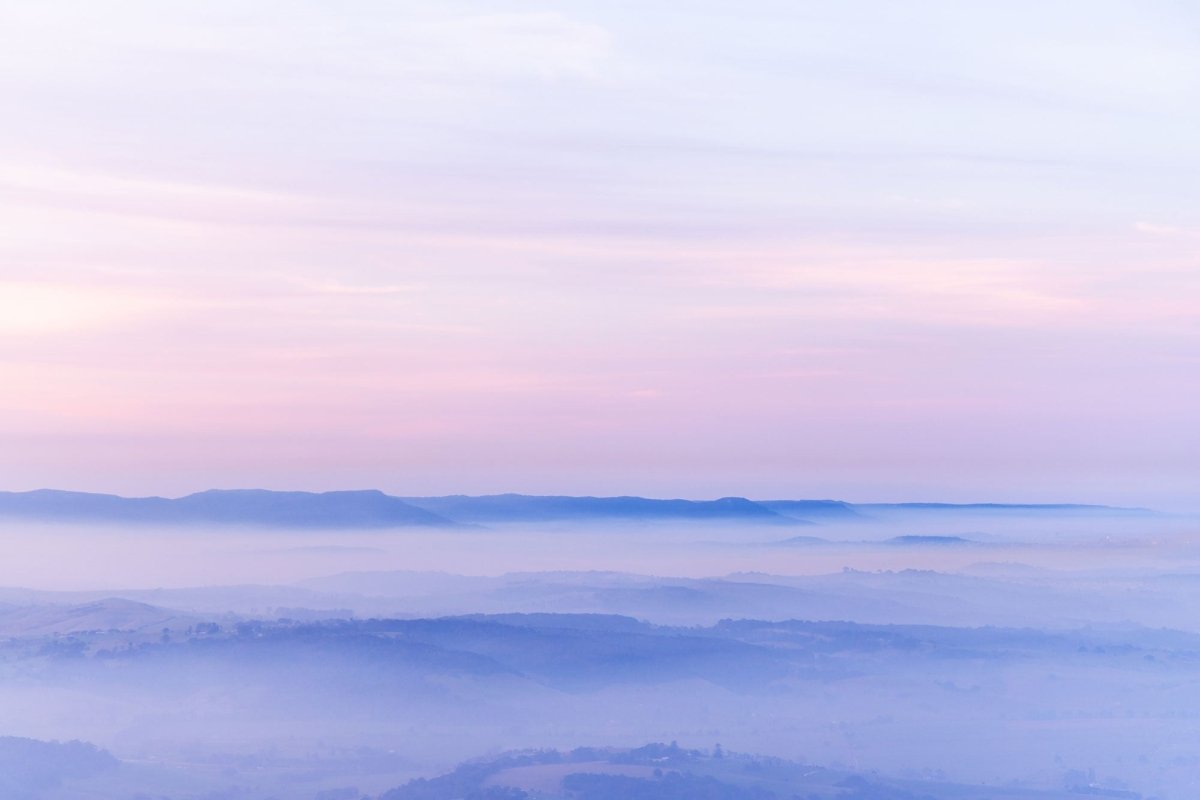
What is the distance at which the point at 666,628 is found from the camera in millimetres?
122188

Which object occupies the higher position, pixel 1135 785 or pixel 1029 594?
pixel 1029 594

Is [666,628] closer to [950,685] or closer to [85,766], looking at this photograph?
[950,685]

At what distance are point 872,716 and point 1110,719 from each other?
17167 mm

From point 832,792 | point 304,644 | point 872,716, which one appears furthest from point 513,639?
point 832,792

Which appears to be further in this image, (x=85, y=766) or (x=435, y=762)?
(x=435, y=762)

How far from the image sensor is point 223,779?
Answer: 246ft

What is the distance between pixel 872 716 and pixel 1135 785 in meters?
24.9

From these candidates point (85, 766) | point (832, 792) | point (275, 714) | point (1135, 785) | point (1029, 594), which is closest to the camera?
point (832, 792)

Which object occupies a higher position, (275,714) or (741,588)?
(741,588)

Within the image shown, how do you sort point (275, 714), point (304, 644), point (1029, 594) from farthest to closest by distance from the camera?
point (1029, 594)
point (304, 644)
point (275, 714)

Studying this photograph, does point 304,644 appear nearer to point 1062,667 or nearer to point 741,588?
point 741,588

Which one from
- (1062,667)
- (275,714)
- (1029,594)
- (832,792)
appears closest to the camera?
(832,792)

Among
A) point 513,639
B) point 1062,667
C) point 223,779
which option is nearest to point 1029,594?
→ point 1062,667

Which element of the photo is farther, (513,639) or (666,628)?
(666,628)
